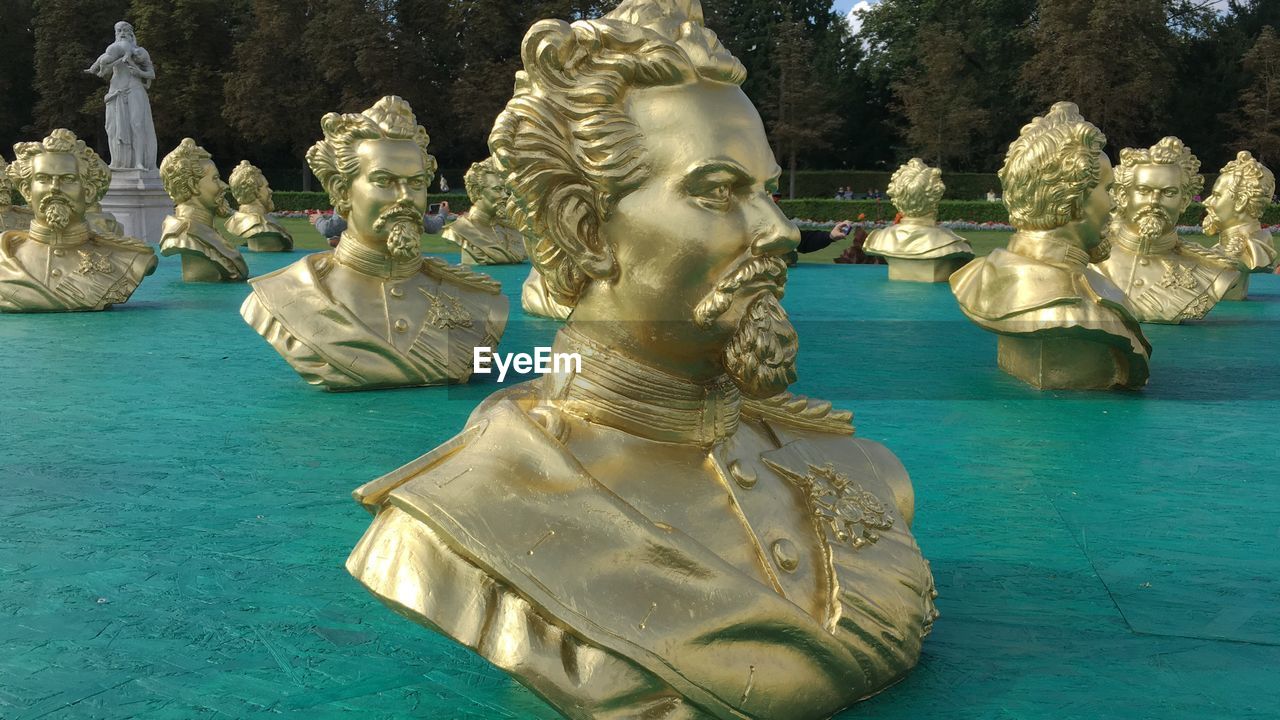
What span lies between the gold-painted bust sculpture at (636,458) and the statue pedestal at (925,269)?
13.2 meters

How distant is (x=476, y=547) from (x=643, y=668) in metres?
0.41

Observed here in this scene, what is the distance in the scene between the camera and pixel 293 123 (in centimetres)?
4262

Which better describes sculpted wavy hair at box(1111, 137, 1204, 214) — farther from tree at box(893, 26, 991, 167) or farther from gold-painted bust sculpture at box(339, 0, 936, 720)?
tree at box(893, 26, 991, 167)

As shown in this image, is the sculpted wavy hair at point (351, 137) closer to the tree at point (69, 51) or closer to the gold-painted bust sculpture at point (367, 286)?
the gold-painted bust sculpture at point (367, 286)

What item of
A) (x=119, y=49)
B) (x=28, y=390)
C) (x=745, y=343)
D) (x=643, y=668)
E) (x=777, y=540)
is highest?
(x=119, y=49)

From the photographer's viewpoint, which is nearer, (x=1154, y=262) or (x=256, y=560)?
(x=256, y=560)

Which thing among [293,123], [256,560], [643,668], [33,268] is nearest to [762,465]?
[643,668]

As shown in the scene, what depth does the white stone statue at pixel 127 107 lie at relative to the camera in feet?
81.6

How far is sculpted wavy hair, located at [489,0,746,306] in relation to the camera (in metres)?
2.48

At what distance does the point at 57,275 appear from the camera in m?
10.9

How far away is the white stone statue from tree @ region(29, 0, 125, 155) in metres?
20.0

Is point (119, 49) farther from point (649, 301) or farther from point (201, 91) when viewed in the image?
point (649, 301)

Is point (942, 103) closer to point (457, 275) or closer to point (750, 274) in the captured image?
point (457, 275)

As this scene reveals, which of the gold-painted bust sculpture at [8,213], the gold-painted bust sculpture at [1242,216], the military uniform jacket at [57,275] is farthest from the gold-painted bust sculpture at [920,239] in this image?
the gold-painted bust sculpture at [8,213]
